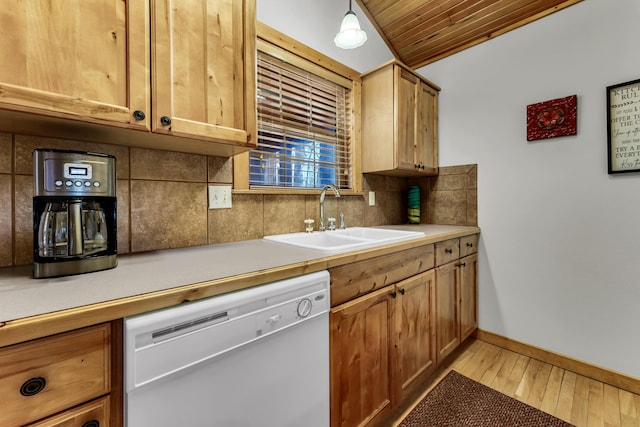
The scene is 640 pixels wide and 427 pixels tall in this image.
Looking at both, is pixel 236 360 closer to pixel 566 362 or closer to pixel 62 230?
pixel 62 230

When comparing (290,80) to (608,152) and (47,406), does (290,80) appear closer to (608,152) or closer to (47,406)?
(47,406)

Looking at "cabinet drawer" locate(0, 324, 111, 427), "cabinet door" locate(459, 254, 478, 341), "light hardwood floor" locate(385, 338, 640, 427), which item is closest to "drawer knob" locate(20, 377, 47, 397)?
"cabinet drawer" locate(0, 324, 111, 427)

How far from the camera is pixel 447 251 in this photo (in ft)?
6.15

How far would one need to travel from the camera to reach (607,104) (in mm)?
1709

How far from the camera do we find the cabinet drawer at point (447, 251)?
5.83 feet

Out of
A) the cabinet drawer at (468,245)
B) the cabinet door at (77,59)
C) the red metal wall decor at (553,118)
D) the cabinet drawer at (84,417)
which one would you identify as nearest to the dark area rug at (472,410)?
the cabinet drawer at (468,245)

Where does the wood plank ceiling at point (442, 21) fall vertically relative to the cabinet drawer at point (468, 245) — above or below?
above

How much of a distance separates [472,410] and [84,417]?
69.6 inches

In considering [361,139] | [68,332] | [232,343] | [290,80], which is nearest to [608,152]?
[361,139]

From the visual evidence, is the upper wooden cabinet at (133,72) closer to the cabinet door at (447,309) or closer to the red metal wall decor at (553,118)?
the cabinet door at (447,309)

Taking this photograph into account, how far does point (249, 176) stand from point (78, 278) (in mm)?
956

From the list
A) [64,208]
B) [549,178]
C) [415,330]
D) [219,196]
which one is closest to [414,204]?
[549,178]

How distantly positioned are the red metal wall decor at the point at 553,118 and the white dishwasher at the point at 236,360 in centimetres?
197

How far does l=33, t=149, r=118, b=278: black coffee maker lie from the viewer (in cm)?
77
